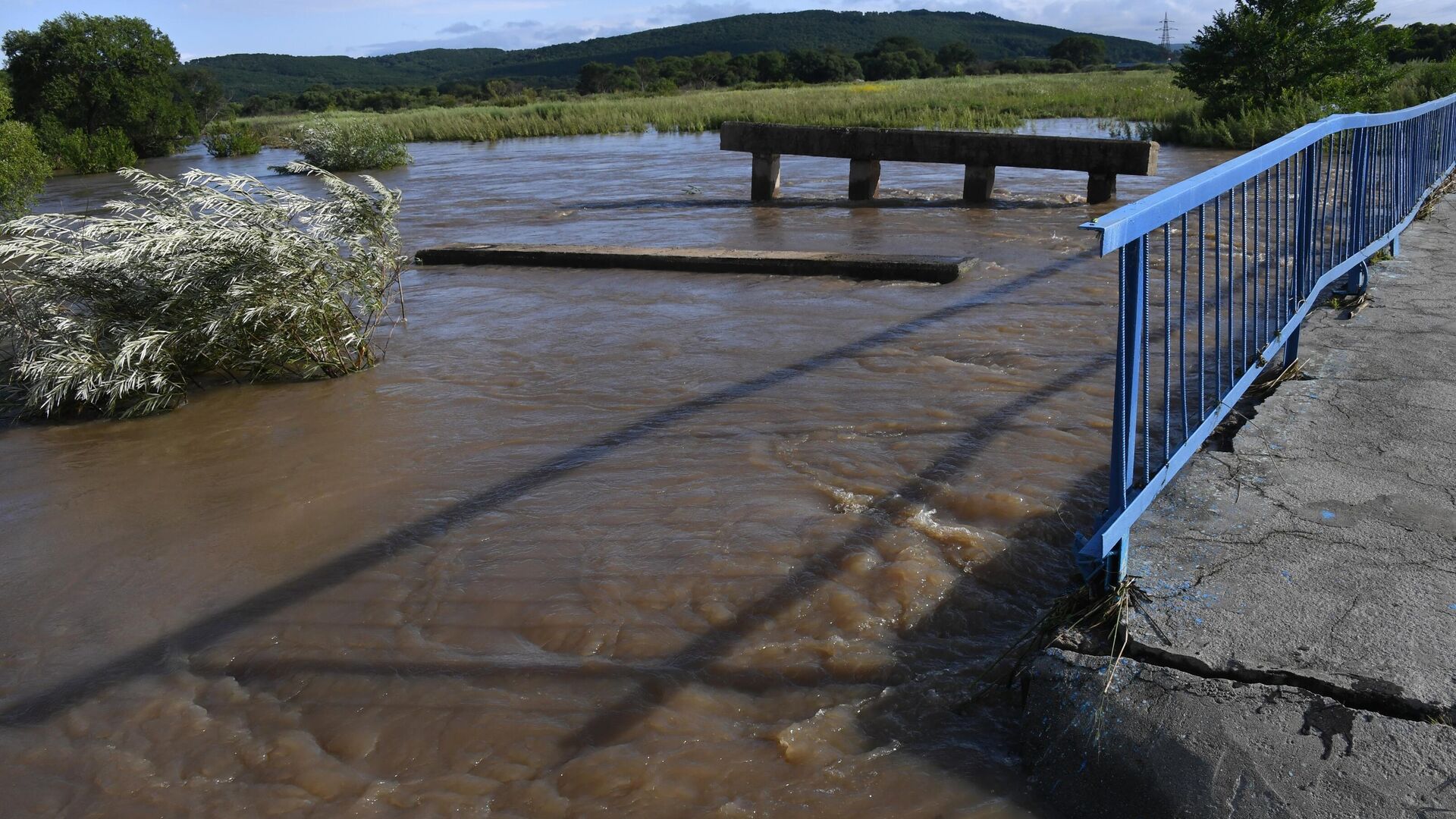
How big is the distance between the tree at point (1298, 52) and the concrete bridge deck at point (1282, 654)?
16473 millimetres

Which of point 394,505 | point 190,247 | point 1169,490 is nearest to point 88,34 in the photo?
point 190,247

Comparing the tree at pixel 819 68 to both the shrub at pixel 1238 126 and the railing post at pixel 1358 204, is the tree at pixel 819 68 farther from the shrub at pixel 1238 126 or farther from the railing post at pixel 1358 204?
the railing post at pixel 1358 204

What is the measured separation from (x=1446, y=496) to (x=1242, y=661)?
129 cm

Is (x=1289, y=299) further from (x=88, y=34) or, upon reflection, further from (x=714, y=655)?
(x=88, y=34)

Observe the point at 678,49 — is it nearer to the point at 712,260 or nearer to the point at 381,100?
the point at 381,100

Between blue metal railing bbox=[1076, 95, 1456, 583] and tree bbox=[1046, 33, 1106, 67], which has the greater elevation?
tree bbox=[1046, 33, 1106, 67]

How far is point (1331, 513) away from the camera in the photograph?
3.14m

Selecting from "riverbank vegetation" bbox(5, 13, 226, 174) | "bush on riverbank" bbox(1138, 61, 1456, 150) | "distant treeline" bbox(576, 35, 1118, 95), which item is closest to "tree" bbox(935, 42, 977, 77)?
"distant treeline" bbox(576, 35, 1118, 95)

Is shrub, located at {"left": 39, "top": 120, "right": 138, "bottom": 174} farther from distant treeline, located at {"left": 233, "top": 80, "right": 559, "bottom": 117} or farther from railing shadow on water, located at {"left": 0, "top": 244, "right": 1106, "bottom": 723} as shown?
distant treeline, located at {"left": 233, "top": 80, "right": 559, "bottom": 117}

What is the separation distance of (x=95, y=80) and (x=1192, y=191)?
38.9 m

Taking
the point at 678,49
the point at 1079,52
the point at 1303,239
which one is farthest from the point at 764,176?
the point at 678,49

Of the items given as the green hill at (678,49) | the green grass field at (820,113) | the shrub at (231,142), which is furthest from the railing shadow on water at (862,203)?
the green hill at (678,49)

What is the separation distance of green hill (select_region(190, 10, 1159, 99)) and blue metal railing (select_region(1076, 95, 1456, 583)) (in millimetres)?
131269

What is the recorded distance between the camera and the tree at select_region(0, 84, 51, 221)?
1309cm
